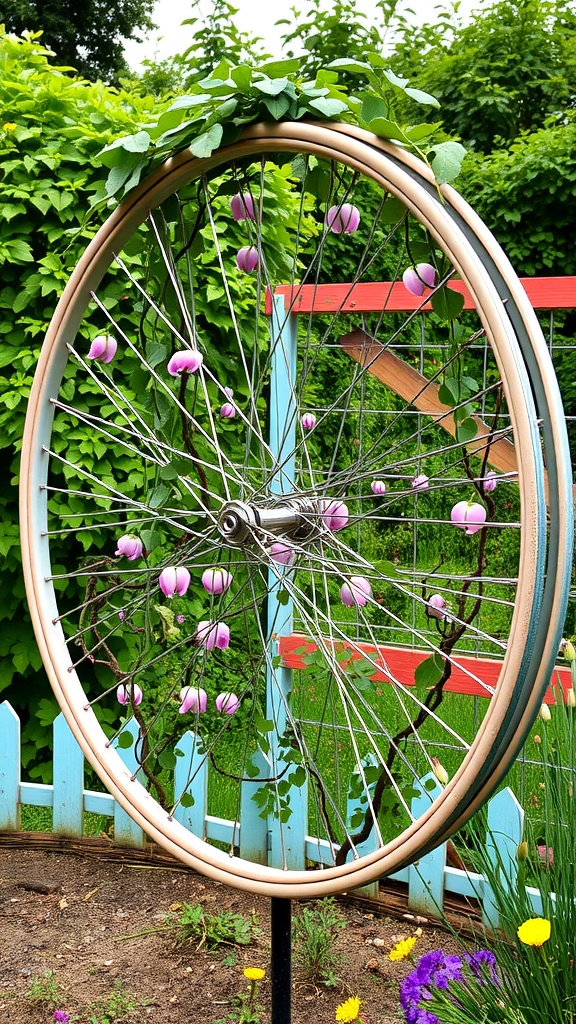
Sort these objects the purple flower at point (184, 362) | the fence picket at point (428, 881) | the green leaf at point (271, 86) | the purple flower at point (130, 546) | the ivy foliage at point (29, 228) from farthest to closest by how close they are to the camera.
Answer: the ivy foliage at point (29, 228) → the fence picket at point (428, 881) → the purple flower at point (130, 546) → the purple flower at point (184, 362) → the green leaf at point (271, 86)

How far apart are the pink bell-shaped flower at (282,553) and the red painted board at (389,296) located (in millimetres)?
429

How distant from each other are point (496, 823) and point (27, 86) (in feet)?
7.63

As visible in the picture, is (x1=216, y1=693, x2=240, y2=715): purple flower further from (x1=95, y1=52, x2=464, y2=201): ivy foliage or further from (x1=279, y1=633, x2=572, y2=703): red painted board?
(x1=95, y1=52, x2=464, y2=201): ivy foliage

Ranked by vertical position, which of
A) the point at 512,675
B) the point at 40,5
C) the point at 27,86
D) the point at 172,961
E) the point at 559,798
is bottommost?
the point at 172,961

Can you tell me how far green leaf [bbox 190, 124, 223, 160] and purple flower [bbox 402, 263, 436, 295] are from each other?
321 millimetres

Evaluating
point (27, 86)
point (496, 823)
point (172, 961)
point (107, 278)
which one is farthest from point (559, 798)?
point (27, 86)

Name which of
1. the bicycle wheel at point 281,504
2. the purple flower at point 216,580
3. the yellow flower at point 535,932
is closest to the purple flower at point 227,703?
the bicycle wheel at point 281,504

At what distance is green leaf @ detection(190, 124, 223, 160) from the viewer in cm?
126

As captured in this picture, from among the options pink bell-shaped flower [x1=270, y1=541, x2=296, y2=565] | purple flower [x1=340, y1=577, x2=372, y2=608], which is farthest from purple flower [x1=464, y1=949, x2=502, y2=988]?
pink bell-shaped flower [x1=270, y1=541, x2=296, y2=565]

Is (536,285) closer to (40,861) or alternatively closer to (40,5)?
(40,861)

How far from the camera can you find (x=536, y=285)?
6.55ft

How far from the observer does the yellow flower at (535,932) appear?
121cm

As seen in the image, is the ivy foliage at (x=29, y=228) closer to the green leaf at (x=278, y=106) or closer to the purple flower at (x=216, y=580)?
the purple flower at (x=216, y=580)

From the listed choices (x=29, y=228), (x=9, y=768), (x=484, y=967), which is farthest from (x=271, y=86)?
(x=9, y=768)
